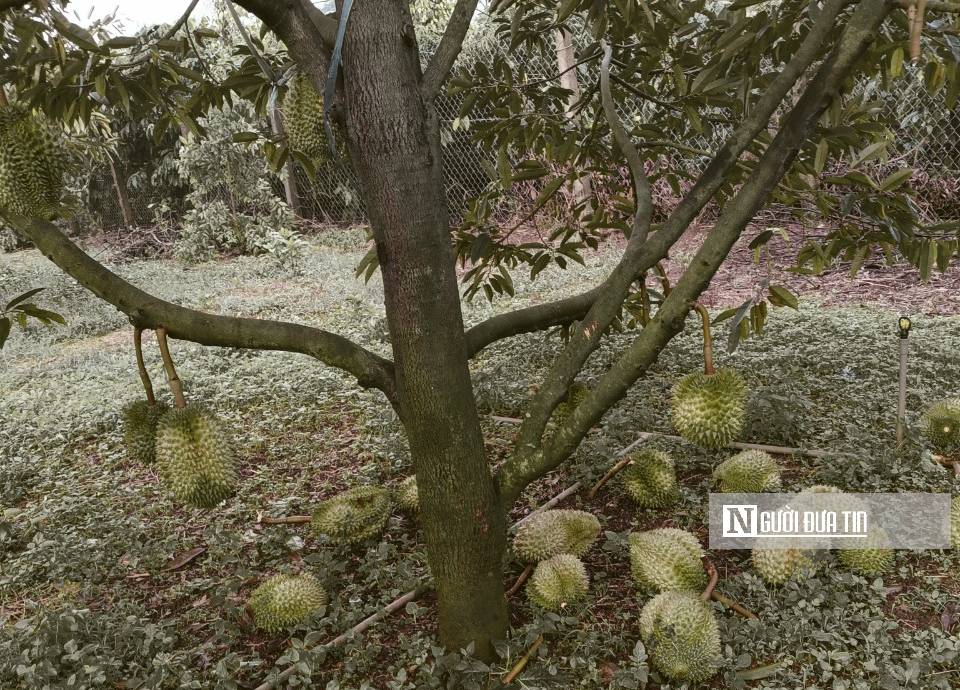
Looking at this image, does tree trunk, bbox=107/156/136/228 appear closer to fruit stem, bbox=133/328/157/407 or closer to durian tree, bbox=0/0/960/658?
durian tree, bbox=0/0/960/658

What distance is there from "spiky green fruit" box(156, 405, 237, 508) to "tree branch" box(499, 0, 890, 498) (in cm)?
66

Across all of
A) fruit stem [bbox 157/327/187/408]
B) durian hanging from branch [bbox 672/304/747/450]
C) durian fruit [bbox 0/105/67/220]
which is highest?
durian fruit [bbox 0/105/67/220]

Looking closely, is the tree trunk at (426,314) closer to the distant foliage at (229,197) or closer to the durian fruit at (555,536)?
the durian fruit at (555,536)

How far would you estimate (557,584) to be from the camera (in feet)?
5.49

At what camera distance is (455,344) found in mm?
1367

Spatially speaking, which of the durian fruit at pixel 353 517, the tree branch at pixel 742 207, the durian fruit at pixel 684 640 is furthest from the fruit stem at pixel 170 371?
the durian fruit at pixel 684 640

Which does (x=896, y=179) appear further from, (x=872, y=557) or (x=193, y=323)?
(x=193, y=323)

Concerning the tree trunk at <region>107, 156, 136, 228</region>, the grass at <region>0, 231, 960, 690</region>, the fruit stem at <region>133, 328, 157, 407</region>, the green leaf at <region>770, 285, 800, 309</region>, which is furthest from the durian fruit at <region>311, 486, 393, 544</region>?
the tree trunk at <region>107, 156, 136, 228</region>

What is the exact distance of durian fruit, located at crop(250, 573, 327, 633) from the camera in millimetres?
1712

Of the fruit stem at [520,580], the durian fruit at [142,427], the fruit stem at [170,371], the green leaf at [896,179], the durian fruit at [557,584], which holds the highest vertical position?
the green leaf at [896,179]

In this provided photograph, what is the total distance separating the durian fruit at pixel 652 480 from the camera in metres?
2.02

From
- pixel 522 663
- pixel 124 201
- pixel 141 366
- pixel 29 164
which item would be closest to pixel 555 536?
pixel 522 663

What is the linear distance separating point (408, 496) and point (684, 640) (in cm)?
98

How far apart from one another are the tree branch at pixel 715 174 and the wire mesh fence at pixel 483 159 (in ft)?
1.49
